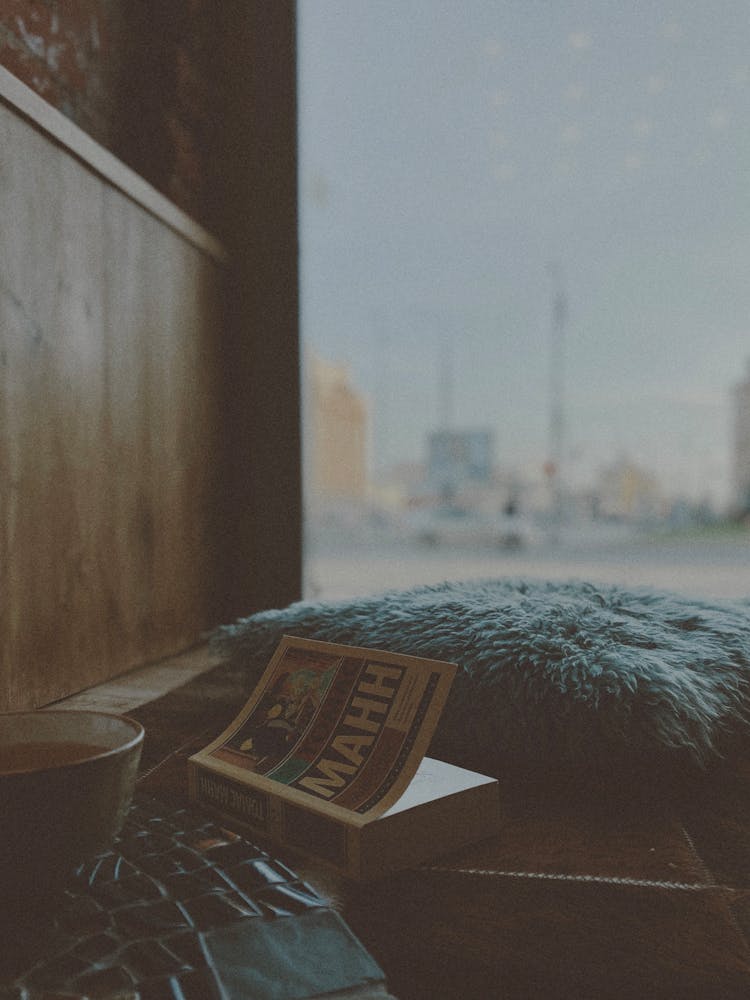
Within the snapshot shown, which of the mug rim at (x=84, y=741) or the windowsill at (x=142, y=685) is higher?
the mug rim at (x=84, y=741)

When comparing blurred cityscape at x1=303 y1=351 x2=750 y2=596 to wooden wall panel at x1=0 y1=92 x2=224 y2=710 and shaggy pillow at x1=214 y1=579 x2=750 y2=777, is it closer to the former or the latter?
wooden wall panel at x1=0 y1=92 x2=224 y2=710

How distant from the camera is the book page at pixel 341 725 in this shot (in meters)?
0.63

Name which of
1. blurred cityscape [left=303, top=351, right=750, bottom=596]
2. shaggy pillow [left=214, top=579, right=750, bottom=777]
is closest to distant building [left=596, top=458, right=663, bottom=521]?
blurred cityscape [left=303, top=351, right=750, bottom=596]

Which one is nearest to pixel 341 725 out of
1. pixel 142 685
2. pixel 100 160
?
pixel 142 685

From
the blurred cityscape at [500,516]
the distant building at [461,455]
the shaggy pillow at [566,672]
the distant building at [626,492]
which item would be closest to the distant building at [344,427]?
the blurred cityscape at [500,516]

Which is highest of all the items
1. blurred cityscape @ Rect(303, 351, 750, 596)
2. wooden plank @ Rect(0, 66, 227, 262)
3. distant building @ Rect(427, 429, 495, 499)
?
wooden plank @ Rect(0, 66, 227, 262)

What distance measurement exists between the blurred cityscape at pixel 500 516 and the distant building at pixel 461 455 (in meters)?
0.01

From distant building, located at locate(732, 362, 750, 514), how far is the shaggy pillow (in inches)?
142

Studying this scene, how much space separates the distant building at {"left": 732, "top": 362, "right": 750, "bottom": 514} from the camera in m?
4.30

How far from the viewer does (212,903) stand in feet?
1.68

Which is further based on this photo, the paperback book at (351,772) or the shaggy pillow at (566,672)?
the shaggy pillow at (566,672)

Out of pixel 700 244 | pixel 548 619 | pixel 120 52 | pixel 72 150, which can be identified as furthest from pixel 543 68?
pixel 548 619

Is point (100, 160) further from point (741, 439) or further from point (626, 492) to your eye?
point (626, 492)

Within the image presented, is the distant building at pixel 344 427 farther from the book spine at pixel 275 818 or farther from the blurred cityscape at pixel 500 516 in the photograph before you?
the book spine at pixel 275 818
